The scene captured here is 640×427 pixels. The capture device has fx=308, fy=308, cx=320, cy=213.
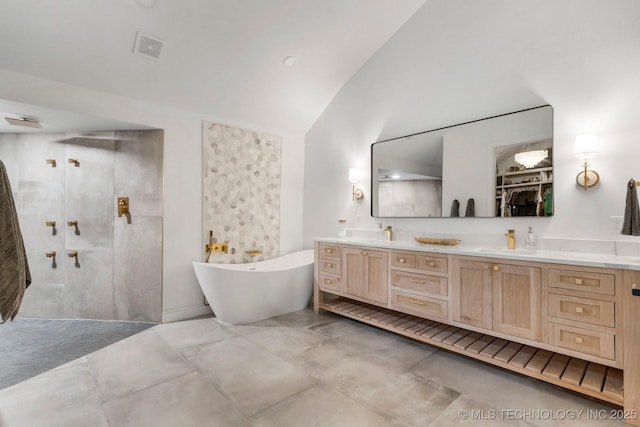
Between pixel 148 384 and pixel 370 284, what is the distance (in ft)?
6.78

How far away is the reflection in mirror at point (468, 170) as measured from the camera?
2.57 meters

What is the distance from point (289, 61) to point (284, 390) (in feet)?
10.8

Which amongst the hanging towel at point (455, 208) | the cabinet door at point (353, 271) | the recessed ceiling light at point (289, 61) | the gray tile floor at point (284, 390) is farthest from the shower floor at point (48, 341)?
the hanging towel at point (455, 208)

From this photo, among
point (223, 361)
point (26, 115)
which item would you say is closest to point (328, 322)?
point (223, 361)

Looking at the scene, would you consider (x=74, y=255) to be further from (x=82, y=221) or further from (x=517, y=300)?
(x=517, y=300)

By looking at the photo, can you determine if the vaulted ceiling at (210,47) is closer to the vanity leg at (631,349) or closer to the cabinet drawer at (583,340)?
the vanity leg at (631,349)

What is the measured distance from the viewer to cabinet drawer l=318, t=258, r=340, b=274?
11.6 feet

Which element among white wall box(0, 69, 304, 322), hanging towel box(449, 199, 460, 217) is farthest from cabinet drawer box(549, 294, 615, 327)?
white wall box(0, 69, 304, 322)

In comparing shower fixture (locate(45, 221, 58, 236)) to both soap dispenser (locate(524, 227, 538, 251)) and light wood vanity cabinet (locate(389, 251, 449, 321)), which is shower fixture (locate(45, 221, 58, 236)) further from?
soap dispenser (locate(524, 227, 538, 251))

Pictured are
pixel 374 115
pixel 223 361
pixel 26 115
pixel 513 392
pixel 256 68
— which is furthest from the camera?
pixel 374 115

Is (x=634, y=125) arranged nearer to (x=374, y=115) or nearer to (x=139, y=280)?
(x=374, y=115)

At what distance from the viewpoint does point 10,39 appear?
7.88 feet

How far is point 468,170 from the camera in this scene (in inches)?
118

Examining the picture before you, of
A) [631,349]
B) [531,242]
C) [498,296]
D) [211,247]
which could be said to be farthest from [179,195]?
[631,349]
